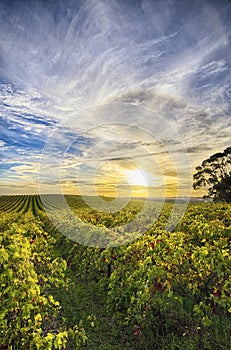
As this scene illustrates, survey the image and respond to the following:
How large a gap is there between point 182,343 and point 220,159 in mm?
38954

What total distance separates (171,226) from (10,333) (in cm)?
681

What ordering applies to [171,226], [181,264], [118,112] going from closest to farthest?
[181,264] → [171,226] → [118,112]

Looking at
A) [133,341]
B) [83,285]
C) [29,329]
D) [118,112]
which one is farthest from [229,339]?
[118,112]

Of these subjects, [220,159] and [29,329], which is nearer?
[29,329]

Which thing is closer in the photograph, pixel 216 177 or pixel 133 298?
pixel 133 298

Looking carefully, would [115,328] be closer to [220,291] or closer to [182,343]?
[182,343]

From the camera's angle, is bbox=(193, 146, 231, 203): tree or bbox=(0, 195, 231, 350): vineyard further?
bbox=(193, 146, 231, 203): tree

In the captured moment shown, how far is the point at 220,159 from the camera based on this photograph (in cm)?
4062

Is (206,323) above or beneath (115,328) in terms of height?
above

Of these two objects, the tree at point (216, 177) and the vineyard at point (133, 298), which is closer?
the vineyard at point (133, 298)

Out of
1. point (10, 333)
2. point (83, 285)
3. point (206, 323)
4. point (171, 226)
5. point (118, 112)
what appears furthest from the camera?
point (118, 112)

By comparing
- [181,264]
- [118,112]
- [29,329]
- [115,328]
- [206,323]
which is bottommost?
[115,328]

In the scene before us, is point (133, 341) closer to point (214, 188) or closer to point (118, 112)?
point (118, 112)

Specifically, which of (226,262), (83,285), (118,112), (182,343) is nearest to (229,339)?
(182,343)
